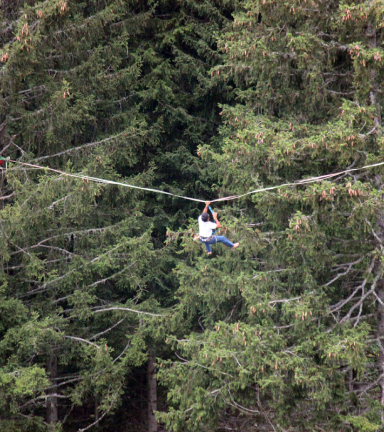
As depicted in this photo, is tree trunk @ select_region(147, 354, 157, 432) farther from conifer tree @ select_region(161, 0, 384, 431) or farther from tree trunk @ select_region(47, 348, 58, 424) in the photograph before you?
conifer tree @ select_region(161, 0, 384, 431)

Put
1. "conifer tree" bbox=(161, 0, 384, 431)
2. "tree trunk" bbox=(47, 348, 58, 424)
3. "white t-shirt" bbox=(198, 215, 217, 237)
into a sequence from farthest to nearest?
"tree trunk" bbox=(47, 348, 58, 424), "conifer tree" bbox=(161, 0, 384, 431), "white t-shirt" bbox=(198, 215, 217, 237)

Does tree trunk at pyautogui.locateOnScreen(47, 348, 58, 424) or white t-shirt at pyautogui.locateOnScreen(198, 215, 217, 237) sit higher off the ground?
white t-shirt at pyautogui.locateOnScreen(198, 215, 217, 237)

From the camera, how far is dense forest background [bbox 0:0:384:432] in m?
8.72

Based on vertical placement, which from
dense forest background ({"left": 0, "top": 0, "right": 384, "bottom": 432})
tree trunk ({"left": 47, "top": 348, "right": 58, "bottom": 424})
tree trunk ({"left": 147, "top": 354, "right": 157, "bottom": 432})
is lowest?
tree trunk ({"left": 147, "top": 354, "right": 157, "bottom": 432})

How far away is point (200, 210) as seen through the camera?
14344 mm

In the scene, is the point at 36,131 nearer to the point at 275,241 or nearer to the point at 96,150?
the point at 96,150

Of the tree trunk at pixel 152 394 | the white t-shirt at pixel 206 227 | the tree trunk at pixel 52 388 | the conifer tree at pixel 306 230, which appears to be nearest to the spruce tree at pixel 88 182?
the tree trunk at pixel 52 388

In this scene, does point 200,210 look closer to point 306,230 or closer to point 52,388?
point 52,388

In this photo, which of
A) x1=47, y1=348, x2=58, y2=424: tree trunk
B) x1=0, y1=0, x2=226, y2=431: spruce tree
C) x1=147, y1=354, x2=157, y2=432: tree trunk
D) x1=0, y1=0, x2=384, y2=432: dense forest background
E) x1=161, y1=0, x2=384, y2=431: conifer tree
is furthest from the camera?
x1=147, y1=354, x2=157, y2=432: tree trunk

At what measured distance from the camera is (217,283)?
11023 millimetres

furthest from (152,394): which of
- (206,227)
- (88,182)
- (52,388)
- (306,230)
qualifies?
(306,230)

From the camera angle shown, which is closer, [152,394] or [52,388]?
[52,388]

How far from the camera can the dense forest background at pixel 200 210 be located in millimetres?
8719

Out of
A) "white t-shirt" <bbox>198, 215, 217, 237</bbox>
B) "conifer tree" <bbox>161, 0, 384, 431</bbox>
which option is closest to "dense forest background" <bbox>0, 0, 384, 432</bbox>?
"conifer tree" <bbox>161, 0, 384, 431</bbox>
